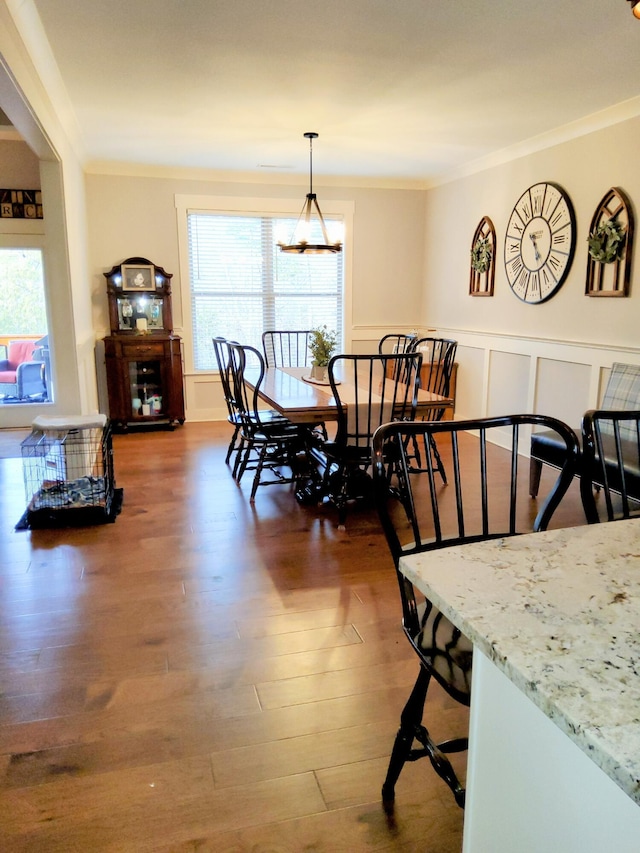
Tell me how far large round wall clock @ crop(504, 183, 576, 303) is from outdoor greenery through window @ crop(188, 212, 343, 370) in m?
2.10

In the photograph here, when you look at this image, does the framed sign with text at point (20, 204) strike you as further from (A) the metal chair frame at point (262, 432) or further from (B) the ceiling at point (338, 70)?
(A) the metal chair frame at point (262, 432)

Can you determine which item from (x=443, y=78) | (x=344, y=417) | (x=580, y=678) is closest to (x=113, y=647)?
(x=344, y=417)

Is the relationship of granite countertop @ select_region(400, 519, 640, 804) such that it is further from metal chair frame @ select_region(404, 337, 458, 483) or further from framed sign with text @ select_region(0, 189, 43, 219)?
framed sign with text @ select_region(0, 189, 43, 219)

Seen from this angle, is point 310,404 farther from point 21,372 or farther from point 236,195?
point 21,372

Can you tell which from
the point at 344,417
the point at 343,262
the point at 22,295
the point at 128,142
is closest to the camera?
the point at 344,417

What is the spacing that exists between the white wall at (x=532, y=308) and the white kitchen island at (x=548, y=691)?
134 inches

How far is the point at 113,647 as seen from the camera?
7.32 feet

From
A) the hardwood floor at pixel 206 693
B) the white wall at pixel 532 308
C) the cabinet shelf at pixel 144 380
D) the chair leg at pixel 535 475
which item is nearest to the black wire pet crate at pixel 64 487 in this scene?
the hardwood floor at pixel 206 693

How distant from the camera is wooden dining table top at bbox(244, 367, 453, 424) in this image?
3.25 m

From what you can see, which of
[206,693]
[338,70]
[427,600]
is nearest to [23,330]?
[338,70]

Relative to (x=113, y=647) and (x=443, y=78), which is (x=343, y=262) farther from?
(x=113, y=647)

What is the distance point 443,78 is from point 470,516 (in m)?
2.51

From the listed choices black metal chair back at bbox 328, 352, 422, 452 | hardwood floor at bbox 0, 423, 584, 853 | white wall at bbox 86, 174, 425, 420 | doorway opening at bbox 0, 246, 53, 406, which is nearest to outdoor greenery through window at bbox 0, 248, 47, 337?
doorway opening at bbox 0, 246, 53, 406

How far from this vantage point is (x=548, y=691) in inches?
26.5
